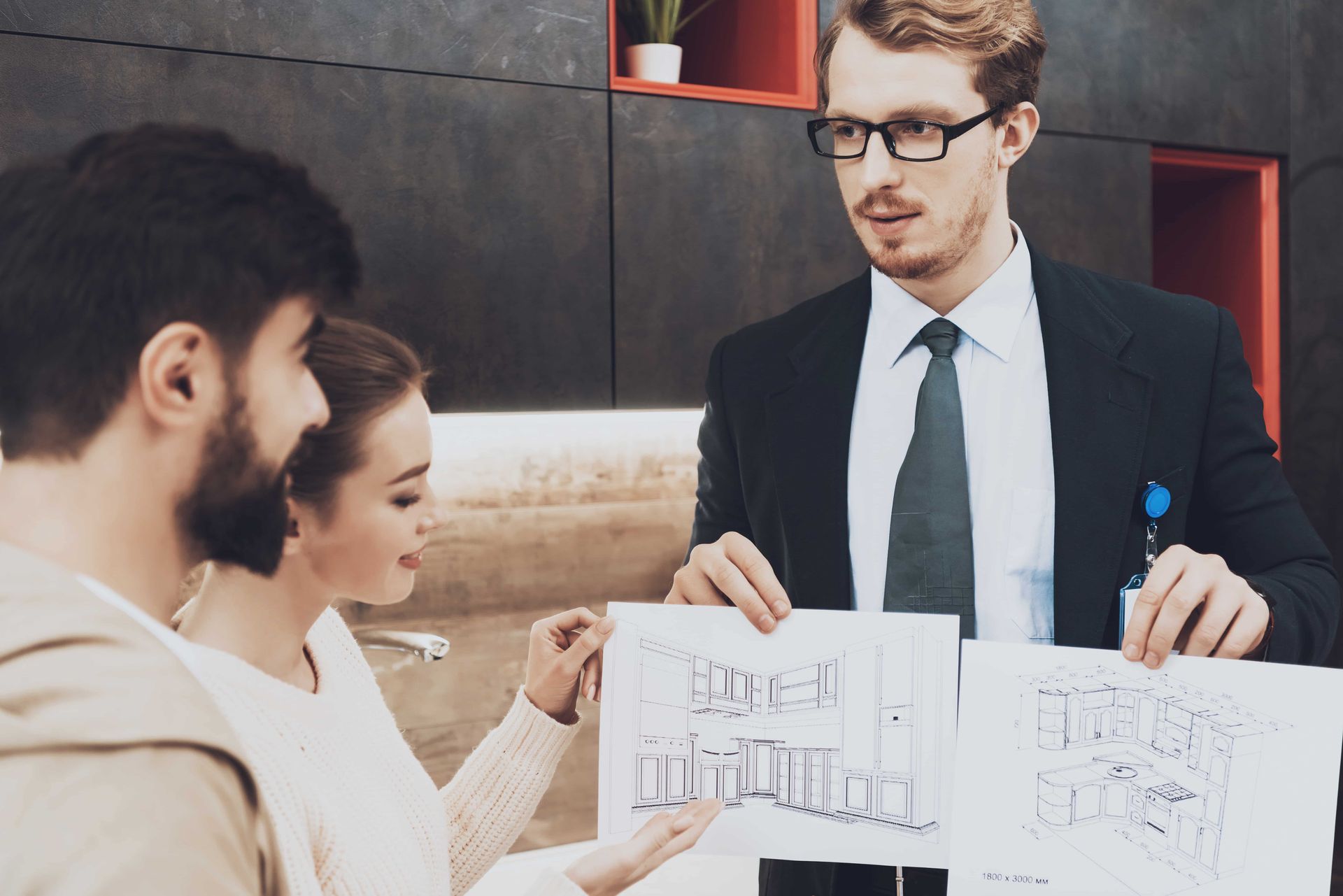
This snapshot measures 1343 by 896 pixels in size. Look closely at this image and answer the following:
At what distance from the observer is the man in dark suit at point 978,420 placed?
1.05 metres

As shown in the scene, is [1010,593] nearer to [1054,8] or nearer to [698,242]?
[698,242]

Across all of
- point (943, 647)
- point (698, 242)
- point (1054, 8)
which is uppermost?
point (1054, 8)

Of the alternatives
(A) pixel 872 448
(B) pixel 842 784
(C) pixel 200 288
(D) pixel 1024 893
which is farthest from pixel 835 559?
(C) pixel 200 288

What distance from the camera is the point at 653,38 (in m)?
2.03

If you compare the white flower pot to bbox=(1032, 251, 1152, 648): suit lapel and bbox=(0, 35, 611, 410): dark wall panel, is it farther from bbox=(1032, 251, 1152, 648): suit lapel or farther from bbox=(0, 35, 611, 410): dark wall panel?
bbox=(1032, 251, 1152, 648): suit lapel

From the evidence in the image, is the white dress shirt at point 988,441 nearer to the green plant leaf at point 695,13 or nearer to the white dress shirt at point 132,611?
the white dress shirt at point 132,611

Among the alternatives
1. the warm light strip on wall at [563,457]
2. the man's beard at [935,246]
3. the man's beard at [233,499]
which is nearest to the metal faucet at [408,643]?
the warm light strip on wall at [563,457]

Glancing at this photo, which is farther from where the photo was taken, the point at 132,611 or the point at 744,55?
the point at 744,55

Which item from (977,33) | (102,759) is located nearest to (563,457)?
(977,33)

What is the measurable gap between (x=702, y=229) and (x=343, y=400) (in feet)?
4.18

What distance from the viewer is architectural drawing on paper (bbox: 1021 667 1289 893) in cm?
89

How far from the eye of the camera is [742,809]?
973mm

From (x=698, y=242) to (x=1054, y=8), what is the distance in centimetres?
97

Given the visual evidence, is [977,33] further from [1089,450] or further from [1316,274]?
[1316,274]
